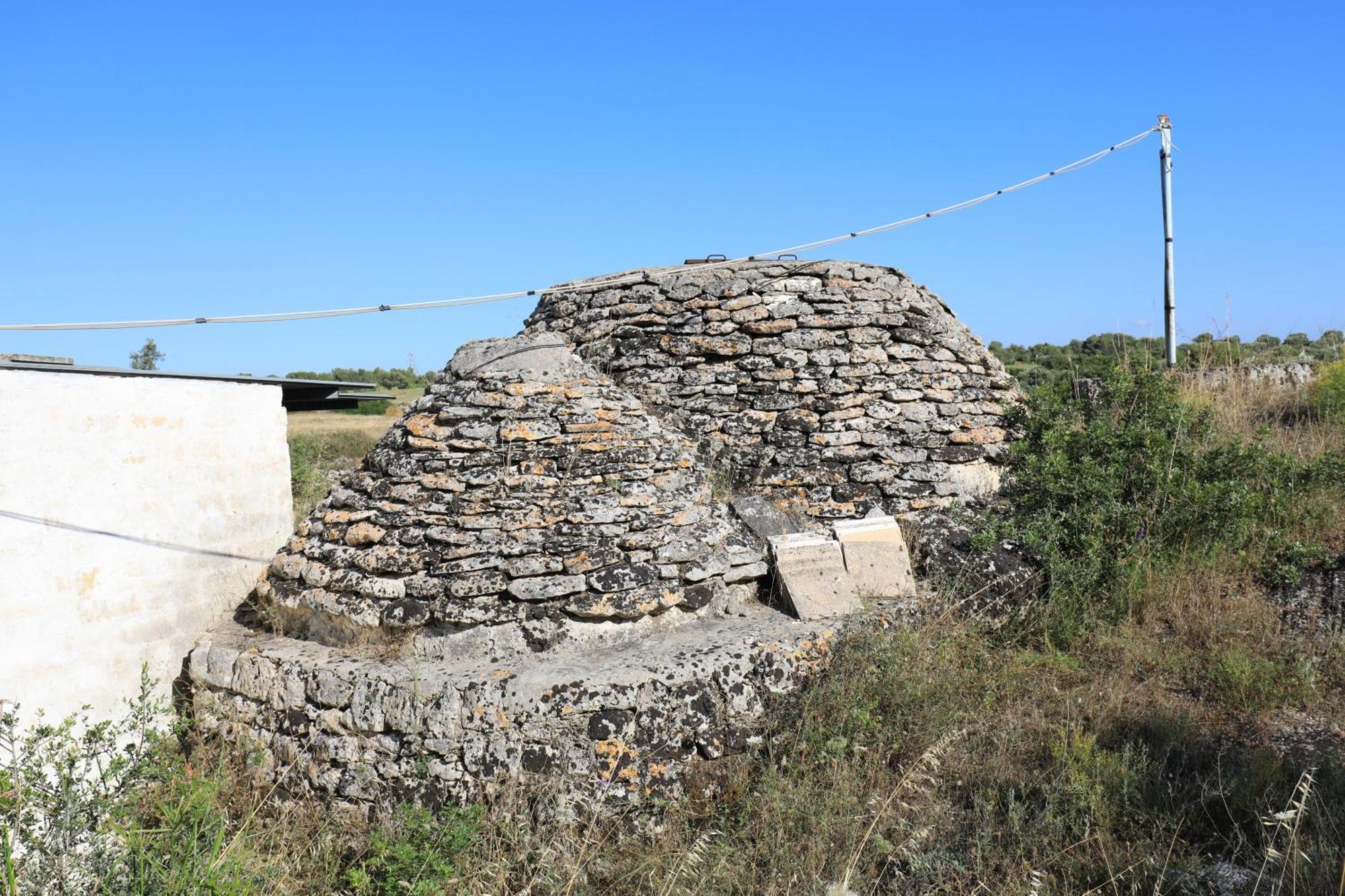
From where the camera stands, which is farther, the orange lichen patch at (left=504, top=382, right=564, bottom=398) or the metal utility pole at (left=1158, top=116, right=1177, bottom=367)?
the metal utility pole at (left=1158, top=116, right=1177, bottom=367)

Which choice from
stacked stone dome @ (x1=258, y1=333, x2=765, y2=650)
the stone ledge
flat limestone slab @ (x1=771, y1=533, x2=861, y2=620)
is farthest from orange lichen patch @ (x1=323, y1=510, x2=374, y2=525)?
flat limestone slab @ (x1=771, y1=533, x2=861, y2=620)

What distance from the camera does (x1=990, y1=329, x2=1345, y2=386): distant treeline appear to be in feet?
30.1

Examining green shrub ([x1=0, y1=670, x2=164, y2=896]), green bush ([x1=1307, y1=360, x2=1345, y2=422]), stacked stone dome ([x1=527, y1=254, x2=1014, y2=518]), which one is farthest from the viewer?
green bush ([x1=1307, y1=360, x2=1345, y2=422])

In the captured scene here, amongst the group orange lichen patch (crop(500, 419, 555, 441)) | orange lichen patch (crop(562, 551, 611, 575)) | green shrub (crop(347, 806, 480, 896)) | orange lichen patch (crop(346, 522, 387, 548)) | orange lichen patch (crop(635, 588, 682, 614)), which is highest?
orange lichen patch (crop(500, 419, 555, 441))

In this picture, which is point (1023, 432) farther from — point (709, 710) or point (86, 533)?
point (86, 533)

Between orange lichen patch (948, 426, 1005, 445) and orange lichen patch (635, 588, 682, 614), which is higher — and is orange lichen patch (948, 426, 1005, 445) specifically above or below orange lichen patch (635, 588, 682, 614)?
above

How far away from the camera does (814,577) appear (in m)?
5.18

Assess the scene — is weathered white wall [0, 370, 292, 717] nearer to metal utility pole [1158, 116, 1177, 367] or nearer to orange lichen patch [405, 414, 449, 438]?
orange lichen patch [405, 414, 449, 438]

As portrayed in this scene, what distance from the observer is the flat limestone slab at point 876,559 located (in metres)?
5.27

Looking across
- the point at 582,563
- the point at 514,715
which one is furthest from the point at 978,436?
the point at 514,715

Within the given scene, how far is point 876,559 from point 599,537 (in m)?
1.72

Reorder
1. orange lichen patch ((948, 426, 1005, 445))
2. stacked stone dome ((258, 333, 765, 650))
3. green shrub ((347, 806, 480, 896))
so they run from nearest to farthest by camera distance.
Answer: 1. green shrub ((347, 806, 480, 896))
2. stacked stone dome ((258, 333, 765, 650))
3. orange lichen patch ((948, 426, 1005, 445))

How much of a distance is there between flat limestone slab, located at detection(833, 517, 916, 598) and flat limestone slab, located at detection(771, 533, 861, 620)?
0.22 feet

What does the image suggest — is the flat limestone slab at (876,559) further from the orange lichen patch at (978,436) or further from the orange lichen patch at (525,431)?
the orange lichen patch at (525,431)
